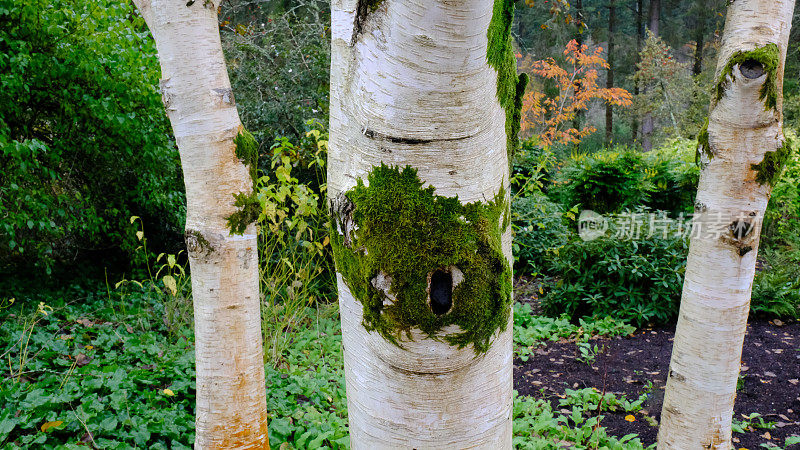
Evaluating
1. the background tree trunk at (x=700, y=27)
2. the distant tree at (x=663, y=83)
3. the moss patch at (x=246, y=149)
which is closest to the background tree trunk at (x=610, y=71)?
the distant tree at (x=663, y=83)

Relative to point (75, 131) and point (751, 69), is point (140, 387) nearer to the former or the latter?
point (75, 131)

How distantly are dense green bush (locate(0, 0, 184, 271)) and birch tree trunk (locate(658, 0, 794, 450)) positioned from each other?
4.72 meters

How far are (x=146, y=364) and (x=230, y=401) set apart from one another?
6.55 ft

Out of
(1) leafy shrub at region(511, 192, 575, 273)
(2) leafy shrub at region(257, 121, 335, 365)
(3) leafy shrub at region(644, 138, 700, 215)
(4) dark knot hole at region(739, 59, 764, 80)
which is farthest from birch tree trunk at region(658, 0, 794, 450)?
(3) leafy shrub at region(644, 138, 700, 215)

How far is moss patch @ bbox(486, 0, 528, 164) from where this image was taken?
0.84 metres

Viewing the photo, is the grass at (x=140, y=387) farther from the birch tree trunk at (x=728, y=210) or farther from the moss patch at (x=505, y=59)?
the moss patch at (x=505, y=59)

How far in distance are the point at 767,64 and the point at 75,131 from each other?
5.69m

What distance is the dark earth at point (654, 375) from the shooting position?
361cm

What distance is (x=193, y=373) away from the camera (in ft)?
11.2

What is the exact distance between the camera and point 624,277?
18.7 feet

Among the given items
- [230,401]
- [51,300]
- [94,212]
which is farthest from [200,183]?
[51,300]

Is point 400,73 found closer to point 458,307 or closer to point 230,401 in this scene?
point 458,307

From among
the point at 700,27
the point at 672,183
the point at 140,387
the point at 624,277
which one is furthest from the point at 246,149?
the point at 700,27

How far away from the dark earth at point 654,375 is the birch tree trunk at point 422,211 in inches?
124
